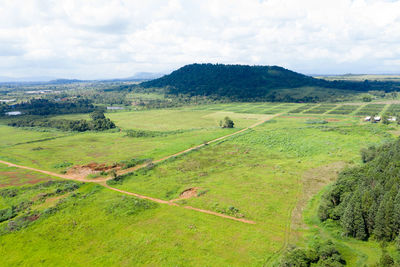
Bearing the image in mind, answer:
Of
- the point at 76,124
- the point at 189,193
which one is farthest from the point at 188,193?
the point at 76,124

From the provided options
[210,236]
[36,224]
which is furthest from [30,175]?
[210,236]

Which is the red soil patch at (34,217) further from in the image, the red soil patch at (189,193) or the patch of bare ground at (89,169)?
the red soil patch at (189,193)

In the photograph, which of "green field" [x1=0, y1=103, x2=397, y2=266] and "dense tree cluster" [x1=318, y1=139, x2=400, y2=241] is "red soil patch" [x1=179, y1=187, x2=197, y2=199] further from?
"dense tree cluster" [x1=318, y1=139, x2=400, y2=241]

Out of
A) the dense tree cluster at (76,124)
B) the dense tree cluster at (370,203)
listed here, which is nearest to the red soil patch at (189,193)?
the dense tree cluster at (370,203)

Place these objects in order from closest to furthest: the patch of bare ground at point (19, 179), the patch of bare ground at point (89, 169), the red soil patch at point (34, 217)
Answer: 1. the red soil patch at point (34, 217)
2. the patch of bare ground at point (19, 179)
3. the patch of bare ground at point (89, 169)

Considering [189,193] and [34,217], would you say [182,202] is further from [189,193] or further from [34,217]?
[34,217]
